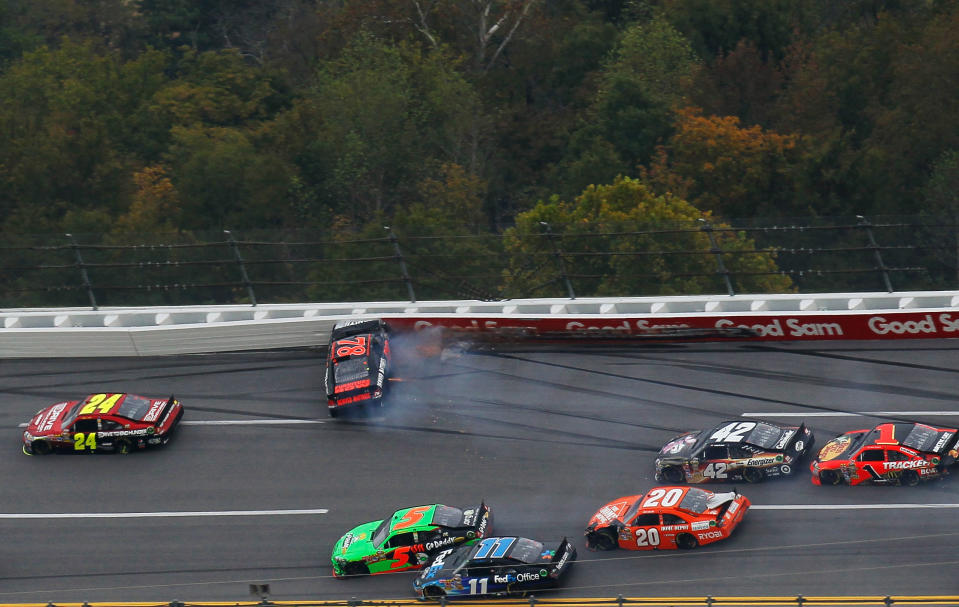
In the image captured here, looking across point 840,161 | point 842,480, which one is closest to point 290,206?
point 840,161

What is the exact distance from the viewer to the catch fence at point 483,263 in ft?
81.3

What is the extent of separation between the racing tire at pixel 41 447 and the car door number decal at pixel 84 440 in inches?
21.1

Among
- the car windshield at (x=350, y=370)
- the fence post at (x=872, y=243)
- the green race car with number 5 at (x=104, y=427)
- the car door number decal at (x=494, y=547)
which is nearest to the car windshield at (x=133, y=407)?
the green race car with number 5 at (x=104, y=427)

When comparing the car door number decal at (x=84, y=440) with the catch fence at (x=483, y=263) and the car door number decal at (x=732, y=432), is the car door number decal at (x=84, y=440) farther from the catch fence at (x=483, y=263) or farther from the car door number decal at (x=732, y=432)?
the car door number decal at (x=732, y=432)

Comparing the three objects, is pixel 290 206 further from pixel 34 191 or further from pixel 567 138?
pixel 567 138

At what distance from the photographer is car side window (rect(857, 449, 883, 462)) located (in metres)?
19.1

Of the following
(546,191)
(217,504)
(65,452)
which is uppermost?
(546,191)

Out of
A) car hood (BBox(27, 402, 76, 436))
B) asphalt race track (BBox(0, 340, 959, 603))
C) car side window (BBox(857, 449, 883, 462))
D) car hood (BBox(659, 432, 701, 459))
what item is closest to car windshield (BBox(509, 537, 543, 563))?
asphalt race track (BBox(0, 340, 959, 603))

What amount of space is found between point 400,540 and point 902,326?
440 inches

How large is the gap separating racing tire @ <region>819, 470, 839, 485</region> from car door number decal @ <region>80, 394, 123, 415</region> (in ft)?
40.0

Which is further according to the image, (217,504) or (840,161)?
(840,161)

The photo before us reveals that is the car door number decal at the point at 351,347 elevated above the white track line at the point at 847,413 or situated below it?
above

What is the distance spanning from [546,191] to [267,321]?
35866 mm

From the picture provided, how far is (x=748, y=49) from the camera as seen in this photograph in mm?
63812
